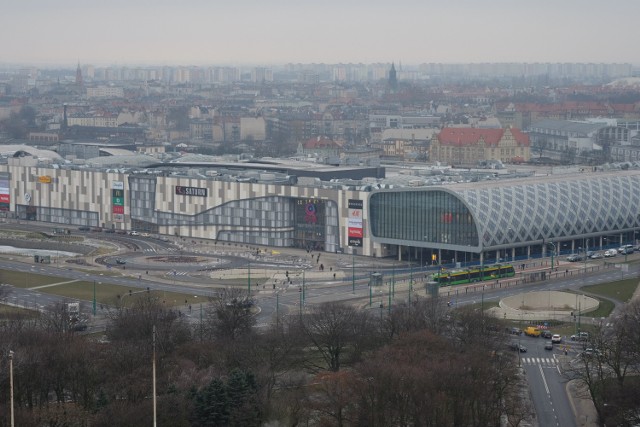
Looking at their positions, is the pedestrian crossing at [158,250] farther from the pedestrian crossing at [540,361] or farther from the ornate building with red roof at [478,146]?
the ornate building with red roof at [478,146]

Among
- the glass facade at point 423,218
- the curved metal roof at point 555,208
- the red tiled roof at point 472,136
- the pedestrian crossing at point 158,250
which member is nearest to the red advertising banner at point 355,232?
the glass facade at point 423,218

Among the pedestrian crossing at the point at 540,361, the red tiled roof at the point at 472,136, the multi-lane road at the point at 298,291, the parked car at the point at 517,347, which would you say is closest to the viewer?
the pedestrian crossing at the point at 540,361

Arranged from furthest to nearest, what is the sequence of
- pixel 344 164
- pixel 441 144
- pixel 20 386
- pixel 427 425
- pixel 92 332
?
pixel 441 144 < pixel 344 164 < pixel 92 332 < pixel 20 386 < pixel 427 425

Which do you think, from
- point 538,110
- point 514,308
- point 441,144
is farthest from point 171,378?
point 538,110

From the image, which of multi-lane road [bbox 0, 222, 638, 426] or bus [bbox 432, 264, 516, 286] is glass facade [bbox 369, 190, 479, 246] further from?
multi-lane road [bbox 0, 222, 638, 426]

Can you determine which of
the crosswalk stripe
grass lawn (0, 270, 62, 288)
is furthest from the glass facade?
the crosswalk stripe

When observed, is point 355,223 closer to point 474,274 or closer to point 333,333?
point 474,274

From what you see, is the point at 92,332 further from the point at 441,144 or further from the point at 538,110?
the point at 538,110

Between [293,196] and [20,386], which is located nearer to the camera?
[20,386]
